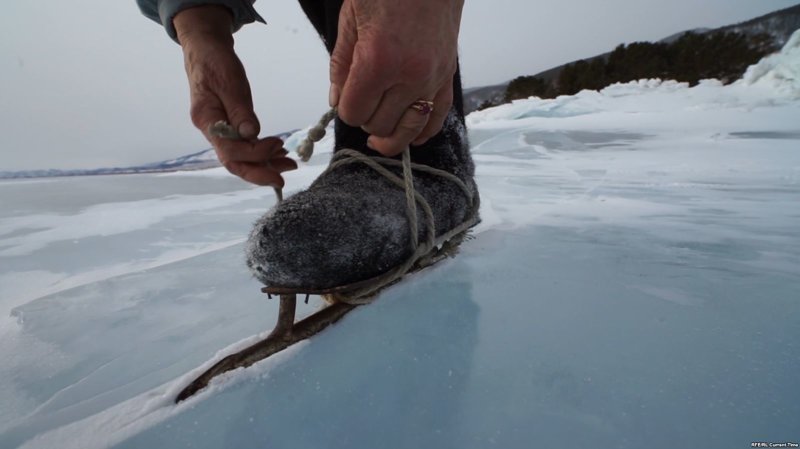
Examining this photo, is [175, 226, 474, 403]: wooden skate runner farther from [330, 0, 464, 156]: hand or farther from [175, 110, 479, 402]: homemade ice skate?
[330, 0, 464, 156]: hand

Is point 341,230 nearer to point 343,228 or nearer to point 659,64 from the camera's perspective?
point 343,228

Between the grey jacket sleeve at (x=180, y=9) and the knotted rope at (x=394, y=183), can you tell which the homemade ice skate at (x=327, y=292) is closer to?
the knotted rope at (x=394, y=183)

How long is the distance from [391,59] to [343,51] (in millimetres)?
56

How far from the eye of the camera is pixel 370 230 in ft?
1.23

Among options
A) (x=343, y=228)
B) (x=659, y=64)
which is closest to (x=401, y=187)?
(x=343, y=228)

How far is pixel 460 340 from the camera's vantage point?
13.8 inches

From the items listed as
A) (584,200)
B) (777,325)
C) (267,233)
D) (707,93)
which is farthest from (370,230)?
(707,93)

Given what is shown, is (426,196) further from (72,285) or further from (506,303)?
(72,285)

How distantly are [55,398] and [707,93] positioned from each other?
220 inches

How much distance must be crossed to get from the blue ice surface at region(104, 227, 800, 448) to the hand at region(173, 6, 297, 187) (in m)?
0.19

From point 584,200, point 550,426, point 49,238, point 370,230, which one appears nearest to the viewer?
point 550,426

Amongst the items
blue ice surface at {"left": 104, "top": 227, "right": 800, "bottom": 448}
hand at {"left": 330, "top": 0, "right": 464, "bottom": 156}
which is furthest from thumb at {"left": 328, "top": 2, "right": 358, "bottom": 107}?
blue ice surface at {"left": 104, "top": 227, "right": 800, "bottom": 448}

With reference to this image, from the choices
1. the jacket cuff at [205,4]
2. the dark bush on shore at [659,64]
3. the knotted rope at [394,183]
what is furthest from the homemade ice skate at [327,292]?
the dark bush on shore at [659,64]

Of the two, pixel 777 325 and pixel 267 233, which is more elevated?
pixel 267 233
